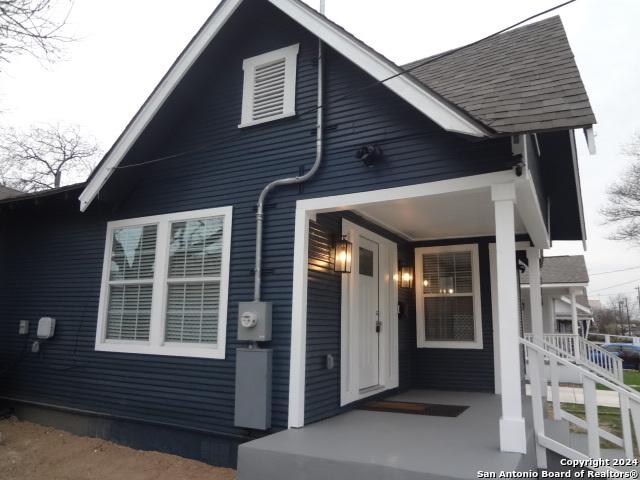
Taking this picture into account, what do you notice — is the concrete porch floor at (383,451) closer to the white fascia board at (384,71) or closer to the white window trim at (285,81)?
the white fascia board at (384,71)

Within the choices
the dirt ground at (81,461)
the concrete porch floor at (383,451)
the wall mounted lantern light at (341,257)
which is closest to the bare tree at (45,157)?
the dirt ground at (81,461)

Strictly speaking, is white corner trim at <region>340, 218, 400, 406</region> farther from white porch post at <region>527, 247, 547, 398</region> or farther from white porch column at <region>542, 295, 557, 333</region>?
white porch column at <region>542, 295, 557, 333</region>

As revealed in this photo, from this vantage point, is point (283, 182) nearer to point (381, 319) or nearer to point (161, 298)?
point (161, 298)

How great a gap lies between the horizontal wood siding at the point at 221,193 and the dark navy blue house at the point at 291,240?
23 mm

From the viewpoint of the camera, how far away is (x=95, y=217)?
6.79 meters

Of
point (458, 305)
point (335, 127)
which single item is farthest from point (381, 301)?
point (335, 127)

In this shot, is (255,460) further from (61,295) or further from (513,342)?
(61,295)

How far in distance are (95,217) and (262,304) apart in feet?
11.0

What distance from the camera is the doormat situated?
528 cm

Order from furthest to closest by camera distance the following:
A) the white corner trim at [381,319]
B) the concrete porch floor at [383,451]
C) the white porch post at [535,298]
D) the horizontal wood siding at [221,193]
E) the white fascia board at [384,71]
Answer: the white porch post at [535,298], the white corner trim at [381,319], the horizontal wood siding at [221,193], the white fascia board at [384,71], the concrete porch floor at [383,451]

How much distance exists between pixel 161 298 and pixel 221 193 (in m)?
1.48

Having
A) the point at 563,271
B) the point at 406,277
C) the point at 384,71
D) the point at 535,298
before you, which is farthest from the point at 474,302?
the point at 563,271

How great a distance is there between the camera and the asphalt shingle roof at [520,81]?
145 inches

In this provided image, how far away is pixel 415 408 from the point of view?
557 cm
